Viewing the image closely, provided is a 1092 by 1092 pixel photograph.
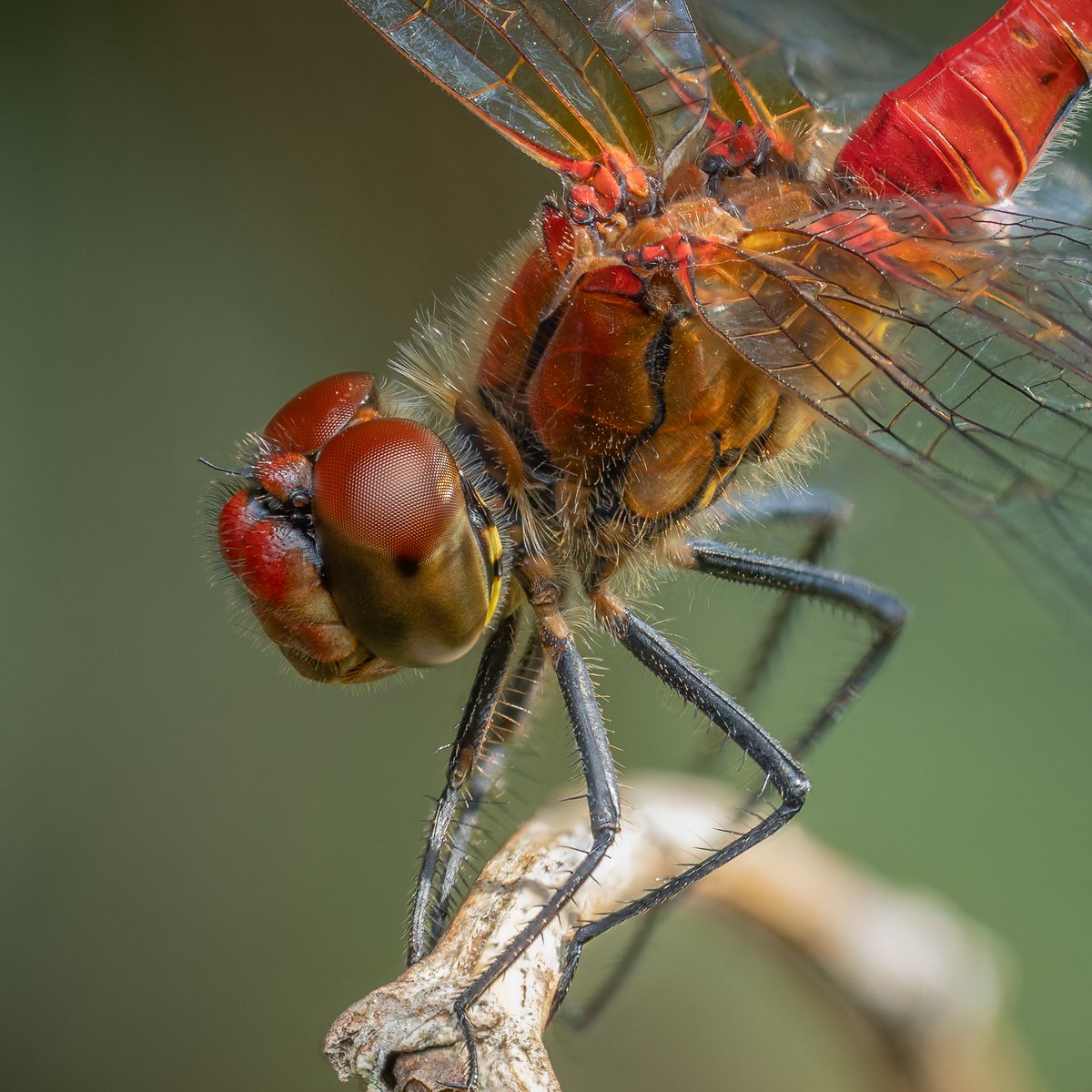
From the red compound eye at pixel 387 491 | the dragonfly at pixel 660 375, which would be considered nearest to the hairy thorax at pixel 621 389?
the dragonfly at pixel 660 375

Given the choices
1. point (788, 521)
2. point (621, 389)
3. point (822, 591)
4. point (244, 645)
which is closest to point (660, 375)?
point (621, 389)

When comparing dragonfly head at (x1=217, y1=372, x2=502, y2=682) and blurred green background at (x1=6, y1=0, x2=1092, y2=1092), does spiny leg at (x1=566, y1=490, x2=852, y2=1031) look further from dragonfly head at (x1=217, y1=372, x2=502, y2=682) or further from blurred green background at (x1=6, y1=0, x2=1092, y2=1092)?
dragonfly head at (x1=217, y1=372, x2=502, y2=682)

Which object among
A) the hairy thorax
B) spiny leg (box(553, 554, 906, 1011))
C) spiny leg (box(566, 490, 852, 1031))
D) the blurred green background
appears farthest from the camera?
the blurred green background

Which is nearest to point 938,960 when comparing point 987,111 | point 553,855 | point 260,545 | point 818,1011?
point 818,1011

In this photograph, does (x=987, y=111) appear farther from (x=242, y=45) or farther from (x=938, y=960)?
(x=242, y=45)

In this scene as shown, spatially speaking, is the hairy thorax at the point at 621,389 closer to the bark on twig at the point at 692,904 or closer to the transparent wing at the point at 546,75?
the transparent wing at the point at 546,75

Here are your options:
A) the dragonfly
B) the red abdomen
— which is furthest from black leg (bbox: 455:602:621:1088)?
the red abdomen

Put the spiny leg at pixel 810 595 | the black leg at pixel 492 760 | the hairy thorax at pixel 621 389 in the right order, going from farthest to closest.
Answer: the spiny leg at pixel 810 595 < the black leg at pixel 492 760 < the hairy thorax at pixel 621 389
